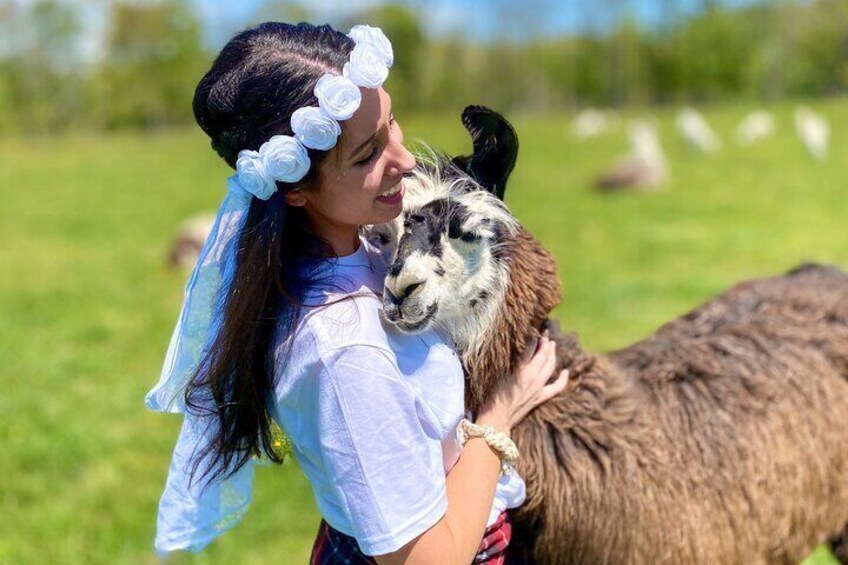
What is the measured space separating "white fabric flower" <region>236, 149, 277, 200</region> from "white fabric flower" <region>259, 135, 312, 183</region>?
0.4 inches

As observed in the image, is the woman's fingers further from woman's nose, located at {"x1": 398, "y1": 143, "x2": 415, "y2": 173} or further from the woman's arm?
woman's nose, located at {"x1": 398, "y1": 143, "x2": 415, "y2": 173}

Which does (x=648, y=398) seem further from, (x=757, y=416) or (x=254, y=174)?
(x=254, y=174)

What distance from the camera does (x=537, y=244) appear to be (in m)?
2.06

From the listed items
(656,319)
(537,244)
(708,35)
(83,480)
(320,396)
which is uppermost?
(708,35)

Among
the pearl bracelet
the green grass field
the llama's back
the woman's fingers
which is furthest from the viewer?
the green grass field

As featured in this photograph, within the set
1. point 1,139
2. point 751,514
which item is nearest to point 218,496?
point 751,514

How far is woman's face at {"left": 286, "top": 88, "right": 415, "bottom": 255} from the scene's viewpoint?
5.41 feet

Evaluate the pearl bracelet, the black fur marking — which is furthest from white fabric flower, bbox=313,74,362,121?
the pearl bracelet

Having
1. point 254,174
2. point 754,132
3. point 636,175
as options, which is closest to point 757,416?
point 254,174

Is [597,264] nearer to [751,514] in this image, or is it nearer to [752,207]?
[752,207]

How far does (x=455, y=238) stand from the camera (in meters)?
1.82

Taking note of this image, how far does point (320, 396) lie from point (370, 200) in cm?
38

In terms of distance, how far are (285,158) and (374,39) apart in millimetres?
324

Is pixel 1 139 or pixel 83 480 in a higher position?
pixel 1 139
